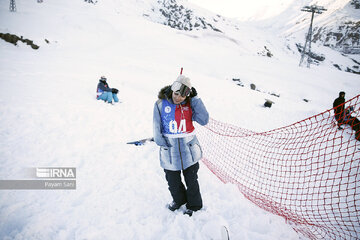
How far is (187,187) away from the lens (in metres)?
2.49

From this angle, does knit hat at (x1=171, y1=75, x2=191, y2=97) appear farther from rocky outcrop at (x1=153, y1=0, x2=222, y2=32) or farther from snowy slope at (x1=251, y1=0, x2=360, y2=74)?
snowy slope at (x1=251, y1=0, x2=360, y2=74)

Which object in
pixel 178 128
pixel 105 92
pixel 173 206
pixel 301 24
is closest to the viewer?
pixel 178 128

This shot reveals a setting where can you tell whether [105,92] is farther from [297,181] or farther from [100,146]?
[297,181]

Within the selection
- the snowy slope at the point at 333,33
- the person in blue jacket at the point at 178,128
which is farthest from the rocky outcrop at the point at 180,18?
the person in blue jacket at the point at 178,128

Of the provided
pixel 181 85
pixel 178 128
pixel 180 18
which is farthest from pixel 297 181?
pixel 180 18

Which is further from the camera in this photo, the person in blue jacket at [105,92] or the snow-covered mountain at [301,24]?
the snow-covered mountain at [301,24]

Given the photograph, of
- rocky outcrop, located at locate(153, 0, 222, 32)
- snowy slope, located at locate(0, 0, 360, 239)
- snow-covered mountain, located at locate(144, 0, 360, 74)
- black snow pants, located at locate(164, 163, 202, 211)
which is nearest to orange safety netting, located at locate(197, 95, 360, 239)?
snowy slope, located at locate(0, 0, 360, 239)

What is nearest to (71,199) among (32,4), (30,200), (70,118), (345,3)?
(30,200)

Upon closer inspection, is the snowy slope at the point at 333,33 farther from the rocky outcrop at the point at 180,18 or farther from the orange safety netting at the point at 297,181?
the orange safety netting at the point at 297,181

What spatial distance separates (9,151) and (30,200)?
170 cm

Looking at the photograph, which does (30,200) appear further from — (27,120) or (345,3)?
(345,3)

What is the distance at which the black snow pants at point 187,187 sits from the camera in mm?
2379

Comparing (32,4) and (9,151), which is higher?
(32,4)

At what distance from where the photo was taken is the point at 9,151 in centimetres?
369
